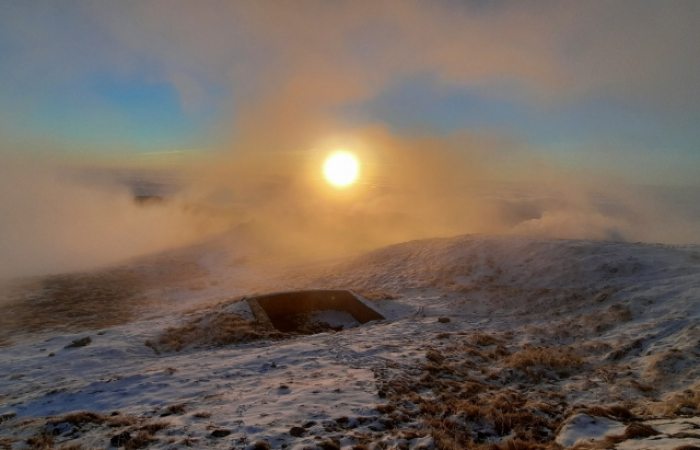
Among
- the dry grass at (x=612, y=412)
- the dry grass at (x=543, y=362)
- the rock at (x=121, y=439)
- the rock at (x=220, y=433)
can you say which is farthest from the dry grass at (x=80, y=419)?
the dry grass at (x=543, y=362)

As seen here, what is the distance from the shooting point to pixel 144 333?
1441cm

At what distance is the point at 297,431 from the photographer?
265 inches

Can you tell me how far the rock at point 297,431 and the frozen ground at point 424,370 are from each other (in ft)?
0.09

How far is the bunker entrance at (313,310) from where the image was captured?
16312mm

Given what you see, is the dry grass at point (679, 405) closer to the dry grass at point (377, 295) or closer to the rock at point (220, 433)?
the rock at point (220, 433)

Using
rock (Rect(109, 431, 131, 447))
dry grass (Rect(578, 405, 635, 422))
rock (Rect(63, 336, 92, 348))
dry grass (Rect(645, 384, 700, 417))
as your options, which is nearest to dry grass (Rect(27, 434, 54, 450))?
rock (Rect(109, 431, 131, 447))

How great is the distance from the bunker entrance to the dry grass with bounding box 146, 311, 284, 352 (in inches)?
43.8

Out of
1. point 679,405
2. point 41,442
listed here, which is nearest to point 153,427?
point 41,442

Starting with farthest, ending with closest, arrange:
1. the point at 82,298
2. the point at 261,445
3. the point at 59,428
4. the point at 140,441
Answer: the point at 82,298 < the point at 59,428 < the point at 140,441 < the point at 261,445

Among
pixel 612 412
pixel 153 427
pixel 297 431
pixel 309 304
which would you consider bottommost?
pixel 612 412

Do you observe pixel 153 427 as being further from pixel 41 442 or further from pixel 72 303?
pixel 72 303

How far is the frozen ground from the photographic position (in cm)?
689

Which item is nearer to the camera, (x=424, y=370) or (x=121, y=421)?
(x=121, y=421)

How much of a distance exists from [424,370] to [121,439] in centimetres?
696
